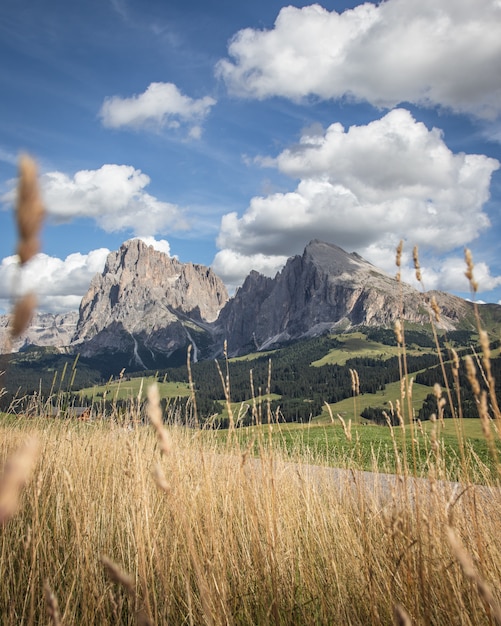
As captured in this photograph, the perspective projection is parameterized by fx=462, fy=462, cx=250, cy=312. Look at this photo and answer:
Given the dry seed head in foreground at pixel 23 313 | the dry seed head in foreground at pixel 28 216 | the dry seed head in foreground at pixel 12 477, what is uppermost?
the dry seed head in foreground at pixel 28 216

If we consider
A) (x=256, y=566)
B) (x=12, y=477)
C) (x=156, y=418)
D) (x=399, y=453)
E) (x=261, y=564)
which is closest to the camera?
(x=12, y=477)

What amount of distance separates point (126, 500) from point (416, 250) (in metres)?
Result: 3.76

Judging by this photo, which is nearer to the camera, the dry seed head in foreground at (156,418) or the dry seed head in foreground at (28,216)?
the dry seed head in foreground at (28,216)

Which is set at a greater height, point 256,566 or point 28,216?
point 28,216

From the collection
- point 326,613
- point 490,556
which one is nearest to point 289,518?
point 326,613

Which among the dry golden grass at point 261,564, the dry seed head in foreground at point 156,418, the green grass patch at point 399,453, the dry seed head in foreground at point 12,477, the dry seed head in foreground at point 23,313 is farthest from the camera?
the green grass patch at point 399,453

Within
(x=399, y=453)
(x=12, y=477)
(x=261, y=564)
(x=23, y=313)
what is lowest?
(x=399, y=453)

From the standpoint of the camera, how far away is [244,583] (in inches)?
140

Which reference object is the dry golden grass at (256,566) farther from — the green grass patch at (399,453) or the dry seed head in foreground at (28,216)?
the dry seed head in foreground at (28,216)

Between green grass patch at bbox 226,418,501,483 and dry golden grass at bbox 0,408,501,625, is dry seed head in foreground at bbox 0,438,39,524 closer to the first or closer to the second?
dry golden grass at bbox 0,408,501,625

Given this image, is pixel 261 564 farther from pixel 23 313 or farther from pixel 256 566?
pixel 23 313

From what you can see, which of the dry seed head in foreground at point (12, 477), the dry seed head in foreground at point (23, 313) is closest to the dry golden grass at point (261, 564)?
the dry seed head in foreground at point (23, 313)

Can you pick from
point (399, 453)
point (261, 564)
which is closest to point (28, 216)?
point (261, 564)

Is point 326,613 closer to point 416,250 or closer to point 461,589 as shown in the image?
point 461,589
